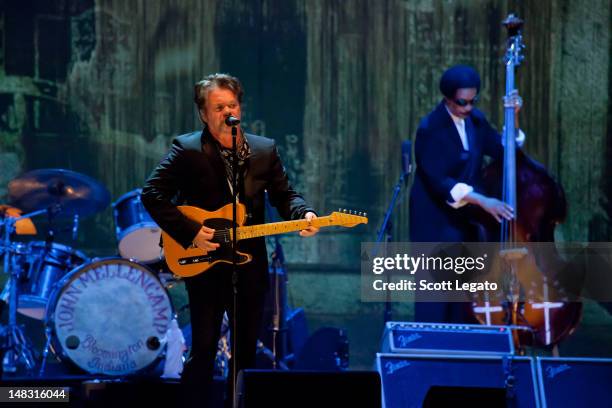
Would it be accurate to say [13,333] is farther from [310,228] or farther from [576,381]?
[576,381]

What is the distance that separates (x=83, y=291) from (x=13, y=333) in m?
0.57

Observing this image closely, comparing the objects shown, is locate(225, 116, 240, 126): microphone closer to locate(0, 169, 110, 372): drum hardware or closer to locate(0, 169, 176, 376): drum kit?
locate(0, 169, 176, 376): drum kit

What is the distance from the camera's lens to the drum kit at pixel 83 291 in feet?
22.1

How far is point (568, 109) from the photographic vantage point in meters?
9.17

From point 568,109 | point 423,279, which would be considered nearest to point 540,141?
point 568,109

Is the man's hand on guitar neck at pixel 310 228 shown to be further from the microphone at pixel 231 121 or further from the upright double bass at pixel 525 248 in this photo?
the upright double bass at pixel 525 248

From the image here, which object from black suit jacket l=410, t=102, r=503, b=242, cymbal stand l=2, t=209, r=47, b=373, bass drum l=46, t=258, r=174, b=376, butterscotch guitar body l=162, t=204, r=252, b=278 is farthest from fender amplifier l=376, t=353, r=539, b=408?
cymbal stand l=2, t=209, r=47, b=373

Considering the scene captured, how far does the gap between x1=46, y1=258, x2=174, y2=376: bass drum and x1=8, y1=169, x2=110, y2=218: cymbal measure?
0.58m

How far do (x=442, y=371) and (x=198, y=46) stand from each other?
4.87 metres

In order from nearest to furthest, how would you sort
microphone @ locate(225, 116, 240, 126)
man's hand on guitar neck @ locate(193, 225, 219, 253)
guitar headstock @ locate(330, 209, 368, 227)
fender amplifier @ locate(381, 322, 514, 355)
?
microphone @ locate(225, 116, 240, 126) → man's hand on guitar neck @ locate(193, 225, 219, 253) → guitar headstock @ locate(330, 209, 368, 227) → fender amplifier @ locate(381, 322, 514, 355)

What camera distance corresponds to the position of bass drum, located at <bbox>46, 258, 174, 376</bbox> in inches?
265

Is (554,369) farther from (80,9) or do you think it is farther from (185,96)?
(80,9)

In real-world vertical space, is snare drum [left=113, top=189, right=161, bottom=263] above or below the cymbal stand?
above

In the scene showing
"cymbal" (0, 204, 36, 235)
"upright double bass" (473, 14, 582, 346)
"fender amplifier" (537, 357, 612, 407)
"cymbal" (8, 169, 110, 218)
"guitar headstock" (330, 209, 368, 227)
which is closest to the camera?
"guitar headstock" (330, 209, 368, 227)
